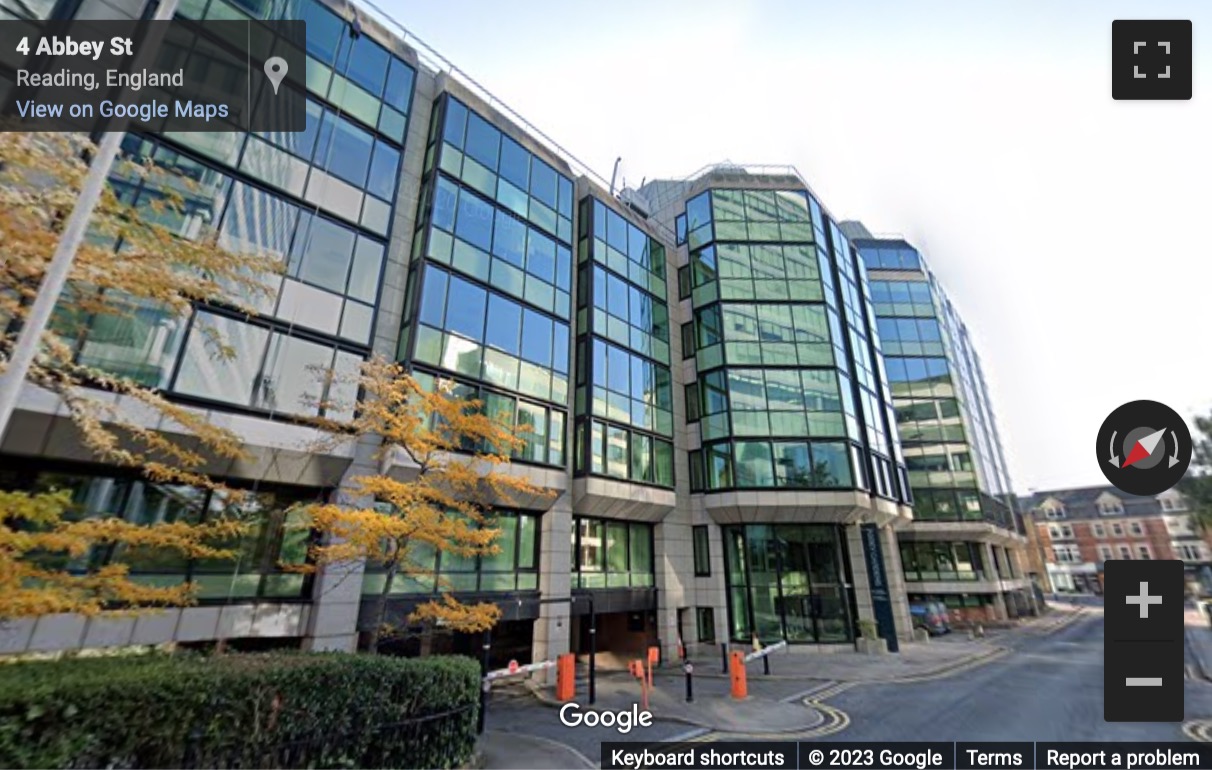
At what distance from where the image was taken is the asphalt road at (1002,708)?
34.5 feet

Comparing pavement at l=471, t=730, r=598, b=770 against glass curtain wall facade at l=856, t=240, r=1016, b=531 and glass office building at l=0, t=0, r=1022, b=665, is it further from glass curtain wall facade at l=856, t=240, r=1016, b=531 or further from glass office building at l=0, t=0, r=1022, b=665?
glass curtain wall facade at l=856, t=240, r=1016, b=531

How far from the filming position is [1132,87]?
4.70 metres

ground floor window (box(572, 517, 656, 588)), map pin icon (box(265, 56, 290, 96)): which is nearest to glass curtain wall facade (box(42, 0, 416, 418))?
map pin icon (box(265, 56, 290, 96))

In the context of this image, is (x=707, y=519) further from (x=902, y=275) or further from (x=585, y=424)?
(x=902, y=275)

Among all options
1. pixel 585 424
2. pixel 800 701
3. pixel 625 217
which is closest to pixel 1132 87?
pixel 800 701

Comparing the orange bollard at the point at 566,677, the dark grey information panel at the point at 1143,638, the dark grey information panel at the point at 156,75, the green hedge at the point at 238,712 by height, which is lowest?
the orange bollard at the point at 566,677

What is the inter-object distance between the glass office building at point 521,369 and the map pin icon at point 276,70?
93cm

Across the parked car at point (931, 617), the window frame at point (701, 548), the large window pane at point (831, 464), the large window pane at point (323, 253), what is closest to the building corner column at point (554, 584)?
the window frame at point (701, 548)

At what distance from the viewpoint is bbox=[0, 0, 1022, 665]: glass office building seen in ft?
38.5

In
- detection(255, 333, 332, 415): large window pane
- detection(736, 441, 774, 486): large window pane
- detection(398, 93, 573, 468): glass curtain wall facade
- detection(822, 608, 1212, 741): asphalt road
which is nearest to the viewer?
detection(822, 608, 1212, 741): asphalt road

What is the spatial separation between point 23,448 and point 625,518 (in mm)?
17585

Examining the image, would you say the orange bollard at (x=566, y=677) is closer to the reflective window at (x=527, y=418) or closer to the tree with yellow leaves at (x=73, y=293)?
the reflective window at (x=527, y=418)

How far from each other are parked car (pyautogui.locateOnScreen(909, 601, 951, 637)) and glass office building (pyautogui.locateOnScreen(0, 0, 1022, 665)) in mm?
8453

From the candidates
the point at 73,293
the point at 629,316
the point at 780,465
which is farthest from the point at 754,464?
the point at 73,293
